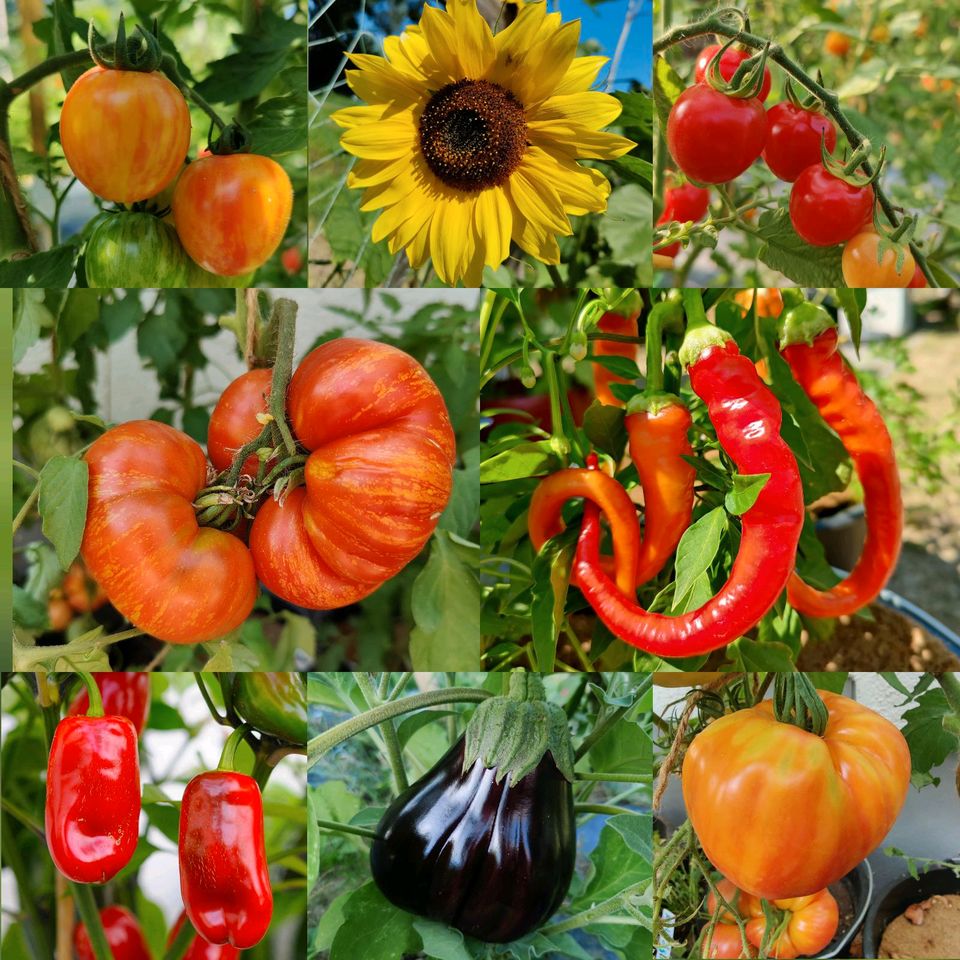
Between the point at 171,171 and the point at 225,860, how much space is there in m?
0.56

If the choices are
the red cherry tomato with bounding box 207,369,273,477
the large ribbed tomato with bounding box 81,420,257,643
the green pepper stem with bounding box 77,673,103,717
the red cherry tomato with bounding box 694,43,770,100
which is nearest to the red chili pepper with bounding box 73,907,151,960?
the green pepper stem with bounding box 77,673,103,717

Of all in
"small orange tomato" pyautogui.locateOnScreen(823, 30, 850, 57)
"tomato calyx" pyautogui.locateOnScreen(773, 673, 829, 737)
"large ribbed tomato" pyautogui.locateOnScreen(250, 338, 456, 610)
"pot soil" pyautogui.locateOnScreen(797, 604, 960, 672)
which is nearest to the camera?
"large ribbed tomato" pyautogui.locateOnScreen(250, 338, 456, 610)

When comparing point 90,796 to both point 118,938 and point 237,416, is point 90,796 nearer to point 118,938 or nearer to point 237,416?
point 118,938

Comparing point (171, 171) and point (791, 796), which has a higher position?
point (171, 171)

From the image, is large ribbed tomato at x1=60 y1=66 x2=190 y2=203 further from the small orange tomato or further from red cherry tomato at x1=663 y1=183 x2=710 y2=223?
the small orange tomato

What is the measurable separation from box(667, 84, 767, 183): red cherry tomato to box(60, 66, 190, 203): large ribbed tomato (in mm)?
385

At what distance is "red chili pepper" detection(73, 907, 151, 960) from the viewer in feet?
2.89

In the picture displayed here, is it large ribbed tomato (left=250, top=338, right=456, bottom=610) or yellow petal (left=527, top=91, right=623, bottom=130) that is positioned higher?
yellow petal (left=527, top=91, right=623, bottom=130)

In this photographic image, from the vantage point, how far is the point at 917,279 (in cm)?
82

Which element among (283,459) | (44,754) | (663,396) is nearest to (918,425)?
(663,396)

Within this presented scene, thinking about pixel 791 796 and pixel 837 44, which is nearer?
pixel 791 796

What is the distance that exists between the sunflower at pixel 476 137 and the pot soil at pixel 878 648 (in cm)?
45

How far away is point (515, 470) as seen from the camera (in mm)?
789

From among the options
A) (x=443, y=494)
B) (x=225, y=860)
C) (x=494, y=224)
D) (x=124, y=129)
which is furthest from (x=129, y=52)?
(x=225, y=860)
